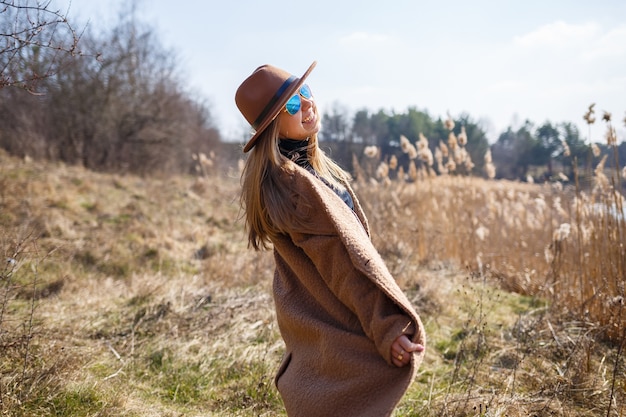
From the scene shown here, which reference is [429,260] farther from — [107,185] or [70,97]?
[70,97]

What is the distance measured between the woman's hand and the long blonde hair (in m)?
0.54

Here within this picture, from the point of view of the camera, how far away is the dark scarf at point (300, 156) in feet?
6.72

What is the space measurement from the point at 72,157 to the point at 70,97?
6.35 feet

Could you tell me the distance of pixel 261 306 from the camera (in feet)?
14.7

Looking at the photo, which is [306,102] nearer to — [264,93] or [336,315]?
[264,93]

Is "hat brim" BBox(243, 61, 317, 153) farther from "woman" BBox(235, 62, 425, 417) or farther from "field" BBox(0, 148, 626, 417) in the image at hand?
"field" BBox(0, 148, 626, 417)

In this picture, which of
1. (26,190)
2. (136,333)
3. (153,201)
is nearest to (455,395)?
(136,333)

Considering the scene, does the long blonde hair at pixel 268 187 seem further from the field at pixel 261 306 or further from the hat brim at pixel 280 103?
the field at pixel 261 306

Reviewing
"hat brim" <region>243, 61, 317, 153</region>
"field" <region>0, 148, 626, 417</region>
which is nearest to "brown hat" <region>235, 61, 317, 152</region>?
"hat brim" <region>243, 61, 317, 153</region>

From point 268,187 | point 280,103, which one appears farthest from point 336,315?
point 280,103

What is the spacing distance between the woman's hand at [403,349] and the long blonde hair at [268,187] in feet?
1.76

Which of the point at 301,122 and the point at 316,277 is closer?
the point at 316,277

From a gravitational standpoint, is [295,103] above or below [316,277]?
above

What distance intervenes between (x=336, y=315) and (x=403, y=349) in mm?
287
